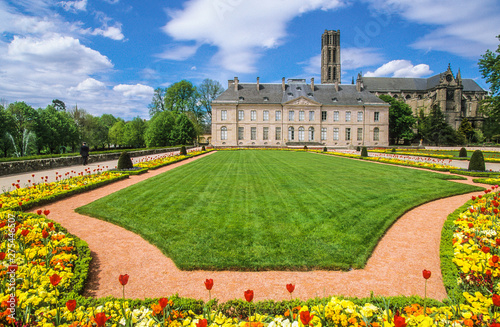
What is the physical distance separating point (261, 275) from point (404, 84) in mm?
78561

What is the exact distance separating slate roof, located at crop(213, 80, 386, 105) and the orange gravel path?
44326mm

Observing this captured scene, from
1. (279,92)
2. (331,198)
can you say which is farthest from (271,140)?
(331,198)

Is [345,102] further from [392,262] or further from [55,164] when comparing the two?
[392,262]

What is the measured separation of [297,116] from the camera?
1917 inches

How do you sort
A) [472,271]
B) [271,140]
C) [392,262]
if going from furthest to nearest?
[271,140], [392,262], [472,271]

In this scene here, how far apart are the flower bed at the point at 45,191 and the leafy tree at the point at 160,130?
36.8 metres

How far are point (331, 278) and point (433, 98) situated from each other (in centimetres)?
7284

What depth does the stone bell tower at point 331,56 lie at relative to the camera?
2751 inches

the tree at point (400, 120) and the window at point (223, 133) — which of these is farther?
the tree at point (400, 120)

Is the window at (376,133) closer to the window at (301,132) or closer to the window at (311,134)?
the window at (311,134)

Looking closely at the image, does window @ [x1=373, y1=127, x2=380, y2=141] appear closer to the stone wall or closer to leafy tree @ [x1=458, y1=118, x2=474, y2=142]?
leafy tree @ [x1=458, y1=118, x2=474, y2=142]

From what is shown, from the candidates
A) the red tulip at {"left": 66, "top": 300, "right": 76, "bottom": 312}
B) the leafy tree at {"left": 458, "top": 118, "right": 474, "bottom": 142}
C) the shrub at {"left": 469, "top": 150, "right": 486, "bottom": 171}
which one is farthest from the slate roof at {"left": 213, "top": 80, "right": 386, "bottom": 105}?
the red tulip at {"left": 66, "top": 300, "right": 76, "bottom": 312}

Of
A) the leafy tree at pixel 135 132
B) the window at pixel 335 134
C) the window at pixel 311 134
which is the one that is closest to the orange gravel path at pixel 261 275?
the window at pixel 311 134

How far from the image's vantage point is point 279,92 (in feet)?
163
